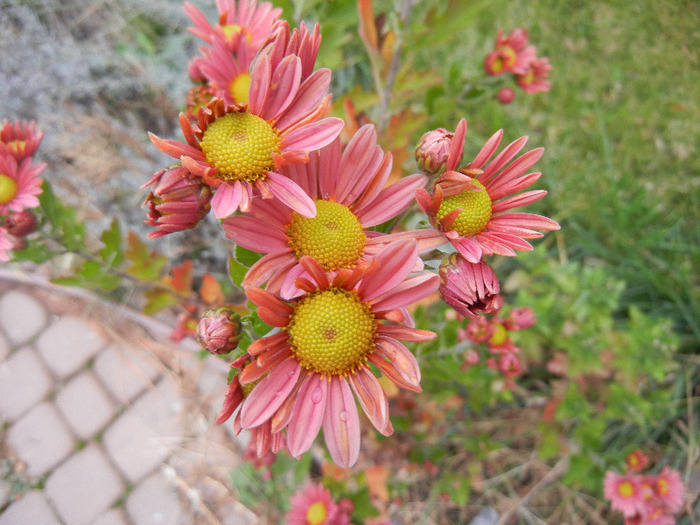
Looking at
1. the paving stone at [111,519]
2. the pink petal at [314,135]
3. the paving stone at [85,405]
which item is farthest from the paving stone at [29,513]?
the pink petal at [314,135]

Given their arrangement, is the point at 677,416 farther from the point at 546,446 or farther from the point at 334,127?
the point at 334,127

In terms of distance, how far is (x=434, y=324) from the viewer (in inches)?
66.9

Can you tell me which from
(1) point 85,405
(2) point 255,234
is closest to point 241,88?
(2) point 255,234

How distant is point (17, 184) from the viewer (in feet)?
4.04

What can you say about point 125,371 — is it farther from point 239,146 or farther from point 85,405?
point 239,146

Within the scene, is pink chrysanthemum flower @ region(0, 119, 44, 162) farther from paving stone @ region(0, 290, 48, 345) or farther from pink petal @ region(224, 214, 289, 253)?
paving stone @ region(0, 290, 48, 345)

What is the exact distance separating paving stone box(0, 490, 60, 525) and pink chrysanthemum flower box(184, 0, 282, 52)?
Result: 221 centimetres

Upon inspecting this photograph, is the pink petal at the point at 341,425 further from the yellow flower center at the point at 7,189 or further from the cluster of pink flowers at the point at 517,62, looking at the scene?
the cluster of pink flowers at the point at 517,62

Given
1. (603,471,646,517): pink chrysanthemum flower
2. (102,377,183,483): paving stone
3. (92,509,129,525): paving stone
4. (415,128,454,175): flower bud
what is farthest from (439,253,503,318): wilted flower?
(92,509,129,525): paving stone

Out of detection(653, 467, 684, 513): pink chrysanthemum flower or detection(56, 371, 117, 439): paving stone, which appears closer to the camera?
detection(653, 467, 684, 513): pink chrysanthemum flower

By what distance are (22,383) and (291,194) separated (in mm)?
2285

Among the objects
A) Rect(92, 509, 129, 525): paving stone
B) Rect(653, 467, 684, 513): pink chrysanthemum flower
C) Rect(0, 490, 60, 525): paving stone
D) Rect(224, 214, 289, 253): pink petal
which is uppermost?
Rect(224, 214, 289, 253): pink petal

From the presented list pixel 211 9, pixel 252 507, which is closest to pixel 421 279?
pixel 252 507

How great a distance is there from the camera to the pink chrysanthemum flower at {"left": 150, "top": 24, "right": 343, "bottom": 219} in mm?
812
